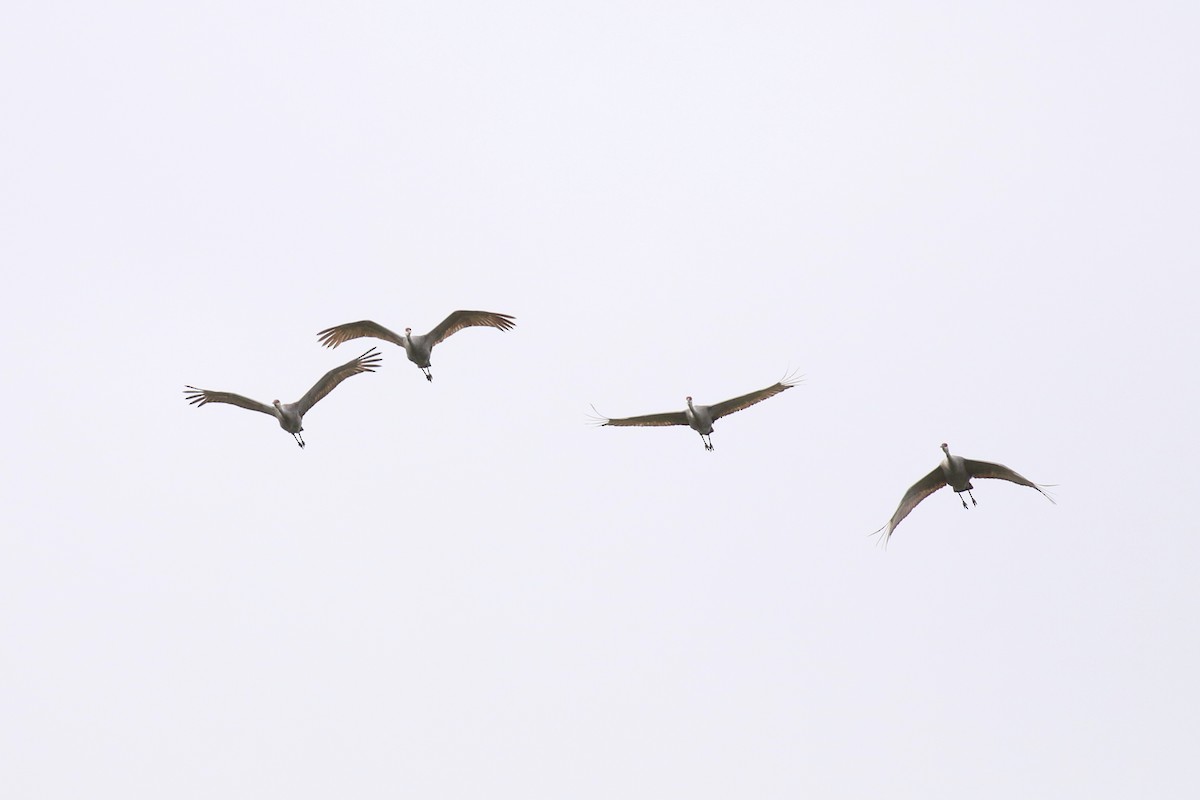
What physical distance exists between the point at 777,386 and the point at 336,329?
12.4 meters

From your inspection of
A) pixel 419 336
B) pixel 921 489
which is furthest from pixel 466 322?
pixel 921 489

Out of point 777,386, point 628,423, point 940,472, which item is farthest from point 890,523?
point 628,423

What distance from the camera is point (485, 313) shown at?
3794cm

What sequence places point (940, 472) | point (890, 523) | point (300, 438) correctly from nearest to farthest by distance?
point (890, 523)
point (940, 472)
point (300, 438)

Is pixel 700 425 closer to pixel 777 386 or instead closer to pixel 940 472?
pixel 777 386

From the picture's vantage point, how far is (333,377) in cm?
3503

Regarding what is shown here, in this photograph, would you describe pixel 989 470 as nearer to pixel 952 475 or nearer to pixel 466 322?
pixel 952 475

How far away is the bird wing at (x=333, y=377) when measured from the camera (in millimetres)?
34438

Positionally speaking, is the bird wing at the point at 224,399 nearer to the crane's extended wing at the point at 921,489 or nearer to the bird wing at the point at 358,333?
the bird wing at the point at 358,333

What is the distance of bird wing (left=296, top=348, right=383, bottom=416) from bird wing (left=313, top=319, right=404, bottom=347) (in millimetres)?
2512

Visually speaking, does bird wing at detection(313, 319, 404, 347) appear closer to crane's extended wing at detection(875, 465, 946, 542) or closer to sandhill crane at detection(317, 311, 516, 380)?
sandhill crane at detection(317, 311, 516, 380)

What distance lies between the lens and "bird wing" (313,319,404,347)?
37.7 meters

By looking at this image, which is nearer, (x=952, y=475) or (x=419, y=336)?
(x=952, y=475)

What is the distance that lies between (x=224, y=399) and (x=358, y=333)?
4.71m
